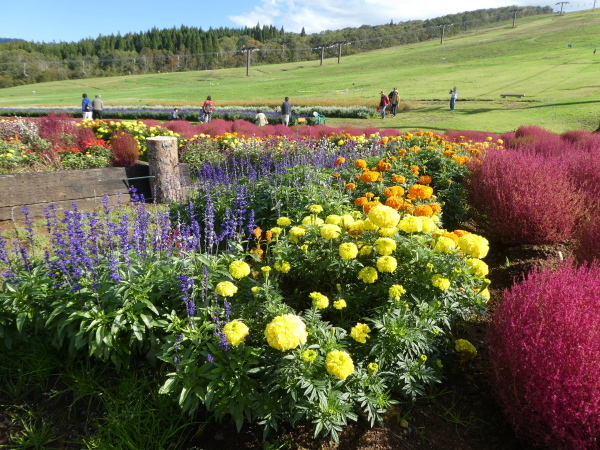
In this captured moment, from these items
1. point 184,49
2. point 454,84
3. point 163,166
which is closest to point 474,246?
point 163,166

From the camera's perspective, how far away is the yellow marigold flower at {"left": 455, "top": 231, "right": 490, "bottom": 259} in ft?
8.17

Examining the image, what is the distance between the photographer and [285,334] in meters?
1.98

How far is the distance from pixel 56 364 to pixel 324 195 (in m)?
3.00

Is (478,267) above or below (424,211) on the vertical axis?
below

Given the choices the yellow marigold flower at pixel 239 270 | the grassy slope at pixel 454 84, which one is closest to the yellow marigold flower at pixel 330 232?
the yellow marigold flower at pixel 239 270

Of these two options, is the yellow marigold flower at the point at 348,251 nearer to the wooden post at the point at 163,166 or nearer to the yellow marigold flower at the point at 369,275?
the yellow marigold flower at the point at 369,275

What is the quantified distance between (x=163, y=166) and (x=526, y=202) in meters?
5.79

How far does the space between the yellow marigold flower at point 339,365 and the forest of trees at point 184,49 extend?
79.6 meters

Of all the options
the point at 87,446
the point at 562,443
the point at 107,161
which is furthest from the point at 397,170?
the point at 107,161

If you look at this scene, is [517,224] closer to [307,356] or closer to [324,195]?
[324,195]

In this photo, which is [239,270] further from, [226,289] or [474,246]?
[474,246]

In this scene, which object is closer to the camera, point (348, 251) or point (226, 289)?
point (226, 289)

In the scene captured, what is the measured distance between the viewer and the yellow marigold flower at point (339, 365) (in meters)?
1.92

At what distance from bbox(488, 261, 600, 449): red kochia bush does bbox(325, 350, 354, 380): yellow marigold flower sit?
3.17 feet
